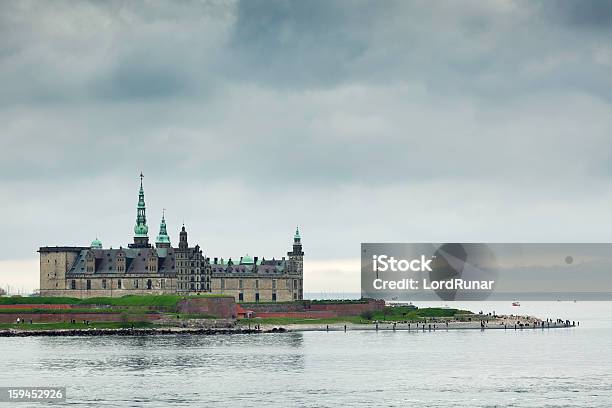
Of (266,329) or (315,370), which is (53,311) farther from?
(315,370)

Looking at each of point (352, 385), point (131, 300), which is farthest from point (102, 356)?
point (131, 300)

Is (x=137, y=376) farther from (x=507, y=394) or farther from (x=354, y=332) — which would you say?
(x=354, y=332)

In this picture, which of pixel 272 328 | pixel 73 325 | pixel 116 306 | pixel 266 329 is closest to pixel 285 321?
pixel 272 328

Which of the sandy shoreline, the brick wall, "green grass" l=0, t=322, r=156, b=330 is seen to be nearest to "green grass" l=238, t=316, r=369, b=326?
the sandy shoreline

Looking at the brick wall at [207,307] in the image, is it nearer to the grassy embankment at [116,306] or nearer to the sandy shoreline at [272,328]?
the grassy embankment at [116,306]

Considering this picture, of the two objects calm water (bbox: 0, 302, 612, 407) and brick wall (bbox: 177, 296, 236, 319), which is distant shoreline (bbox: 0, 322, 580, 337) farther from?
calm water (bbox: 0, 302, 612, 407)

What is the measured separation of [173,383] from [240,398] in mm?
12030

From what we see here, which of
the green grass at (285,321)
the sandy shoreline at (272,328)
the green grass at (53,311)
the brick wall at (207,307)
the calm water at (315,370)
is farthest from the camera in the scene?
the green grass at (285,321)

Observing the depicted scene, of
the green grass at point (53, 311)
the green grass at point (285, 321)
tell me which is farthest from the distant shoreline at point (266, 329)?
the green grass at point (53, 311)

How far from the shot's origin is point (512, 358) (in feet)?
421

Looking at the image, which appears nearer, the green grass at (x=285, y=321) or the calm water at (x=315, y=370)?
the calm water at (x=315, y=370)

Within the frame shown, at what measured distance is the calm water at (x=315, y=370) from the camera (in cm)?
9162

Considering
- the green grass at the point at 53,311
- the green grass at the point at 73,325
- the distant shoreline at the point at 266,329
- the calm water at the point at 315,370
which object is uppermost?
the green grass at the point at 53,311

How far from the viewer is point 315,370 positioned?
4464 inches
